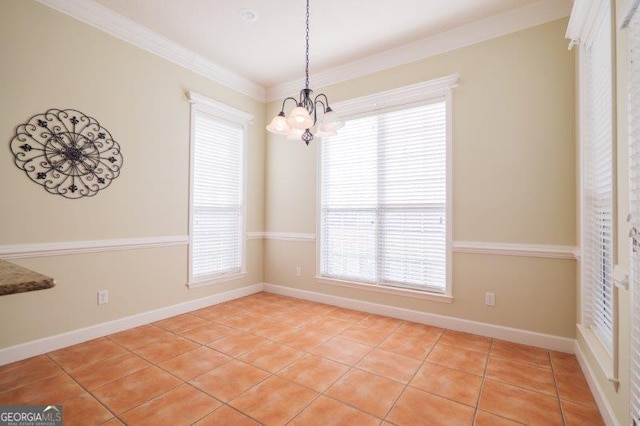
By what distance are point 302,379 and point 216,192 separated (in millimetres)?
2713

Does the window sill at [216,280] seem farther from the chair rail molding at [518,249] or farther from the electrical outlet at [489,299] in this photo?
the electrical outlet at [489,299]

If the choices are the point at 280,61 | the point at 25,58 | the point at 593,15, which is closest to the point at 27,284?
the point at 25,58

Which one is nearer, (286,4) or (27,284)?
(27,284)

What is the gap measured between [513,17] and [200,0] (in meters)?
2.92

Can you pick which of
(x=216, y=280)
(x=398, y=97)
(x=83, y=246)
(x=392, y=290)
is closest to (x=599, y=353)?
(x=392, y=290)

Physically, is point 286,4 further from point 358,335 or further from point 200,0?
point 358,335

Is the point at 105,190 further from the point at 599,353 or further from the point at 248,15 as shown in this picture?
the point at 599,353

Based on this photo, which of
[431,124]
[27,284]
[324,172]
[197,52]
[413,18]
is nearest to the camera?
[27,284]

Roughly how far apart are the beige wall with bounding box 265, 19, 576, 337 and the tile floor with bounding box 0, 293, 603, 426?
0.39m

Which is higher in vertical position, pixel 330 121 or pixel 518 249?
pixel 330 121

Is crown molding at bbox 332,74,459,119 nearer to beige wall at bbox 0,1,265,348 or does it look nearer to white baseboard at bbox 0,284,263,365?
beige wall at bbox 0,1,265,348

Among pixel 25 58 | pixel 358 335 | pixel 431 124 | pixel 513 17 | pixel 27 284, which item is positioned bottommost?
pixel 358 335

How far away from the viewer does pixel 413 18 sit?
3070 millimetres

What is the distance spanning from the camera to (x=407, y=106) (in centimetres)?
355
